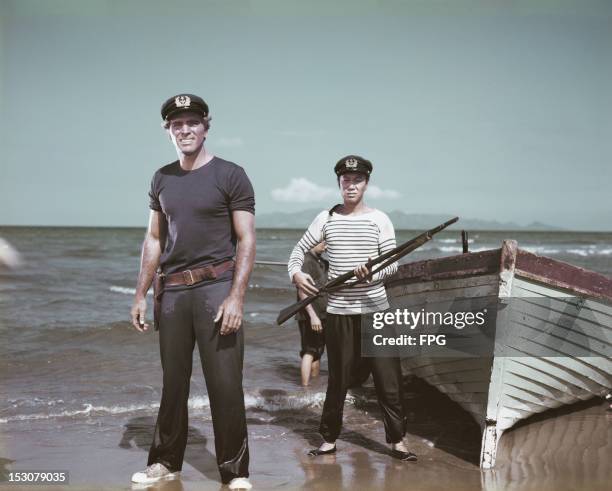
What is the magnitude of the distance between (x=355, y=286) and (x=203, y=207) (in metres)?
1.14

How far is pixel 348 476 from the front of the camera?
13.8 ft

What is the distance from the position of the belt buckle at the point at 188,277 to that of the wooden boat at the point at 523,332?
6.09 ft

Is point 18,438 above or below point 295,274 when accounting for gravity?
below

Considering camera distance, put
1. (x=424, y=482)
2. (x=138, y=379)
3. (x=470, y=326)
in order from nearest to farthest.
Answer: (x=424, y=482) → (x=470, y=326) → (x=138, y=379)

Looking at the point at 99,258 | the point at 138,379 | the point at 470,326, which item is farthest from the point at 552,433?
the point at 99,258

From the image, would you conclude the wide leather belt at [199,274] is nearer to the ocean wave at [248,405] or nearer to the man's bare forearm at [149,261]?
the man's bare forearm at [149,261]

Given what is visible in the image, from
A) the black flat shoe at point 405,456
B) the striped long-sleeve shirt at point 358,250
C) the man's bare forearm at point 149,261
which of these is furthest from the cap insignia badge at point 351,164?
the black flat shoe at point 405,456

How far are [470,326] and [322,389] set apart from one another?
8.50 ft

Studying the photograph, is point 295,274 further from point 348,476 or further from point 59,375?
point 59,375

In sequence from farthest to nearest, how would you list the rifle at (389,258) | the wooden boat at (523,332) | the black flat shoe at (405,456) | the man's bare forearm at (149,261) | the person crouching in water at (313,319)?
the person crouching in water at (313,319) < the black flat shoe at (405,456) < the wooden boat at (523,332) < the rifle at (389,258) < the man's bare forearm at (149,261)

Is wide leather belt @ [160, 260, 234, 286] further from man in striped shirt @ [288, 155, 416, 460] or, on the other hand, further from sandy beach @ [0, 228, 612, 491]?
sandy beach @ [0, 228, 612, 491]

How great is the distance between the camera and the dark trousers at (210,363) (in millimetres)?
3551

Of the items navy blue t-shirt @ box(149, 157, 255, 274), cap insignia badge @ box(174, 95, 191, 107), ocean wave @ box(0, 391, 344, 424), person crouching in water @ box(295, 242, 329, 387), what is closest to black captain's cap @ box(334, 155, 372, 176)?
navy blue t-shirt @ box(149, 157, 255, 274)

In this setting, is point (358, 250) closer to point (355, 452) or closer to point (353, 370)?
point (353, 370)
